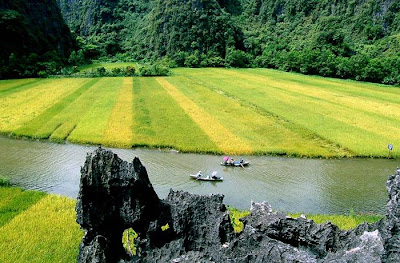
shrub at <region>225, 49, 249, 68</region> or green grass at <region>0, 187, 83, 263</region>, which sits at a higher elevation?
shrub at <region>225, 49, 249, 68</region>

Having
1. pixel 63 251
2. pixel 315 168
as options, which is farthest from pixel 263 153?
pixel 63 251

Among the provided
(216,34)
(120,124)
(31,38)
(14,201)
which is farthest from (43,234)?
(216,34)

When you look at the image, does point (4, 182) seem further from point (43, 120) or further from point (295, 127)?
point (295, 127)

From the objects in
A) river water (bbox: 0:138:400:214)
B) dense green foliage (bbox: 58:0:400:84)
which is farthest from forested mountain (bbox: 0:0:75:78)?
river water (bbox: 0:138:400:214)

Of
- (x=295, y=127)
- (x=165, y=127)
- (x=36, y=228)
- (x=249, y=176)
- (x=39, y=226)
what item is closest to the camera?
(x=36, y=228)

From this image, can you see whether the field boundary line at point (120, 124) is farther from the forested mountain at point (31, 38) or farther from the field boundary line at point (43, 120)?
the forested mountain at point (31, 38)

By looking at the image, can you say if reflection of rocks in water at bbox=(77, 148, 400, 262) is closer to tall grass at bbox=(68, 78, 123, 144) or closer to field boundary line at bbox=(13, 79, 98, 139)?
tall grass at bbox=(68, 78, 123, 144)
